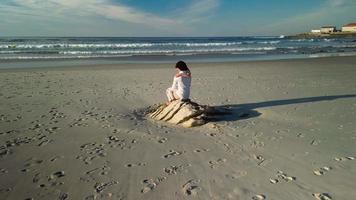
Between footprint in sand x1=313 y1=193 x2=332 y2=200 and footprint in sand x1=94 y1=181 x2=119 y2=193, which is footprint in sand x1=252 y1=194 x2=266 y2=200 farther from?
footprint in sand x1=94 y1=181 x2=119 y2=193

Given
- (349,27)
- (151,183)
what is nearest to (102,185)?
(151,183)

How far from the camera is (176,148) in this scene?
5.51 metres

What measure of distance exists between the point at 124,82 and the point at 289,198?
33.6ft

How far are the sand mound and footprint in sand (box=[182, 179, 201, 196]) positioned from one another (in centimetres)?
257

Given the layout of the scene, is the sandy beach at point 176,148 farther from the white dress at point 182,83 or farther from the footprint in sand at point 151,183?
the white dress at point 182,83

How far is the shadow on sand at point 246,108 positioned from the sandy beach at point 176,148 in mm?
30

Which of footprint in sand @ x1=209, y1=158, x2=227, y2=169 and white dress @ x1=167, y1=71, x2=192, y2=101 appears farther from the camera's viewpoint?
white dress @ x1=167, y1=71, x2=192, y2=101

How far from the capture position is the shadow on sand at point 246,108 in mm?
7422

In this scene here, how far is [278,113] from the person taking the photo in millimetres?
7875

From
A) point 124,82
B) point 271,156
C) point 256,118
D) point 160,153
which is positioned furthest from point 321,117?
point 124,82

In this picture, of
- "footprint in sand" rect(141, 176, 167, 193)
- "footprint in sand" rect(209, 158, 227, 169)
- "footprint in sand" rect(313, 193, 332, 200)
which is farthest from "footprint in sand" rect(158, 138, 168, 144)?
"footprint in sand" rect(313, 193, 332, 200)

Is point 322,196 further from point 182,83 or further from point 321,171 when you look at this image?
point 182,83

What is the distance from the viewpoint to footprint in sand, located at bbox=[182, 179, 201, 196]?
392 centimetres

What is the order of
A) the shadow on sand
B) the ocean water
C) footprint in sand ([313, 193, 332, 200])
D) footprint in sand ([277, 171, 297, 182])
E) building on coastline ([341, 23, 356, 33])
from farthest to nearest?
building on coastline ([341, 23, 356, 33]), the ocean water, the shadow on sand, footprint in sand ([277, 171, 297, 182]), footprint in sand ([313, 193, 332, 200])
